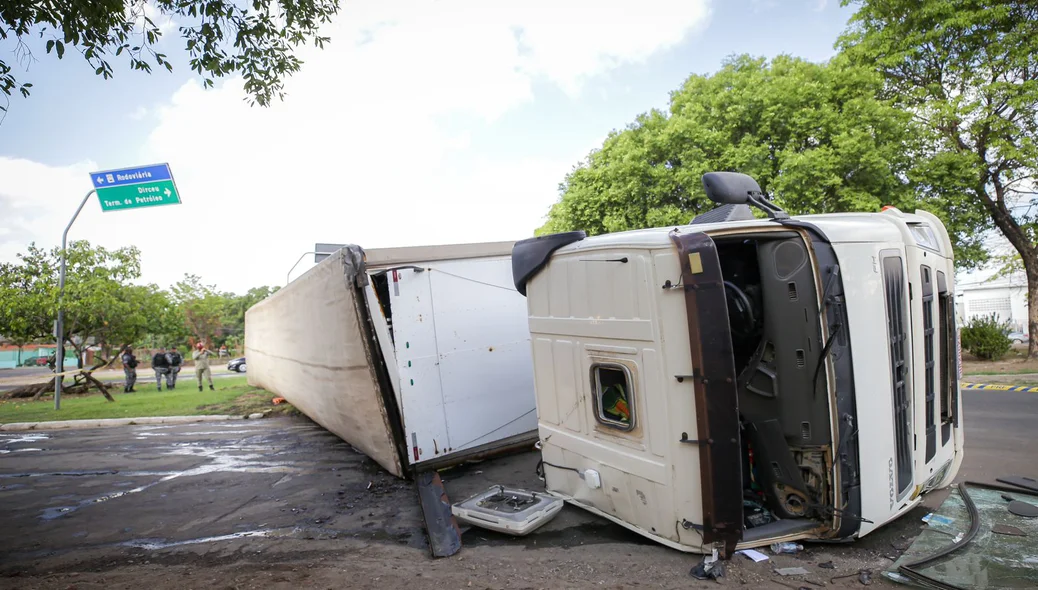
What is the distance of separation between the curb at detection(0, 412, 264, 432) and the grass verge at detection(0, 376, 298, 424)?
0.32 metres

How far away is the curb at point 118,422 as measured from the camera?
1105cm

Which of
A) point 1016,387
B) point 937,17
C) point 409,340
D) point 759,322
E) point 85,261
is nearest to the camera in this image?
point 759,322

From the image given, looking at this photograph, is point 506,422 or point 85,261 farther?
point 85,261

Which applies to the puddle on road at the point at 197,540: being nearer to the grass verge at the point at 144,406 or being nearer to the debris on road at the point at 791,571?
the debris on road at the point at 791,571

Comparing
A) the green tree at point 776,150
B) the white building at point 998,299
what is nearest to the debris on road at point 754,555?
the green tree at point 776,150

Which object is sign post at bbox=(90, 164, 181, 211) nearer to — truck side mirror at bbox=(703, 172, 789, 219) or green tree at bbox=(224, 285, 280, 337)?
truck side mirror at bbox=(703, 172, 789, 219)

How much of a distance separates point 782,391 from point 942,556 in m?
1.33

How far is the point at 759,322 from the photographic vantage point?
12.4 ft

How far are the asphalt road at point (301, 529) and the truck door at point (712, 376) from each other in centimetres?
61

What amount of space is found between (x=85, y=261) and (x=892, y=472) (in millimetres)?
20479

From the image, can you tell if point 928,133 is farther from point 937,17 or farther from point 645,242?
point 645,242

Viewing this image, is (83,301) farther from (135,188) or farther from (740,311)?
(740,311)

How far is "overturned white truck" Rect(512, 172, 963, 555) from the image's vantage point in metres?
3.35

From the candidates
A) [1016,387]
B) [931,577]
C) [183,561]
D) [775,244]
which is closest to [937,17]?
[1016,387]
